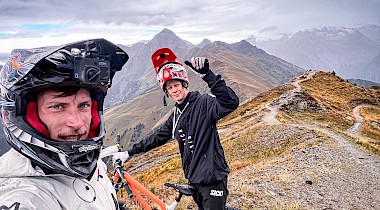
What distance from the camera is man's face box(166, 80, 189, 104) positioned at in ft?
17.4

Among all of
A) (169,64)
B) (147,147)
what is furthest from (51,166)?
(147,147)

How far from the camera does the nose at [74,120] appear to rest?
245 centimetres

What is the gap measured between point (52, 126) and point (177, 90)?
3093 mm

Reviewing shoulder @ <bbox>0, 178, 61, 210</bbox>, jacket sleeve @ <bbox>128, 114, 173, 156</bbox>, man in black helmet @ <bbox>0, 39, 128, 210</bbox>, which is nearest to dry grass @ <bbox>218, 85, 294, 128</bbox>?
jacket sleeve @ <bbox>128, 114, 173, 156</bbox>

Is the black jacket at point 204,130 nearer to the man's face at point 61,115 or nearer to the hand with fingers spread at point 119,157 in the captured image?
the hand with fingers spread at point 119,157

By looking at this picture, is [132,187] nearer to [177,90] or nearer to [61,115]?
[177,90]

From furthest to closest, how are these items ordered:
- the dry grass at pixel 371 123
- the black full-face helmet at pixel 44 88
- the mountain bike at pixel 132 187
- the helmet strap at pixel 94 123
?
the dry grass at pixel 371 123
the mountain bike at pixel 132 187
the helmet strap at pixel 94 123
the black full-face helmet at pixel 44 88

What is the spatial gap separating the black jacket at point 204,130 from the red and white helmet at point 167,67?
429 mm

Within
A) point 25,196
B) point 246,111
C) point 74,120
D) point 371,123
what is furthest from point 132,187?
point 246,111

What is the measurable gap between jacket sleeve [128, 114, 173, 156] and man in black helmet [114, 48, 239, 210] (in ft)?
1.30

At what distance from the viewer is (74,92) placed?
256 cm

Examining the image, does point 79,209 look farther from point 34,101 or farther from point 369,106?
point 369,106

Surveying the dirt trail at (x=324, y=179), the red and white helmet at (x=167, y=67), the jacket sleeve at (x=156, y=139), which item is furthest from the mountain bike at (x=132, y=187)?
the dirt trail at (x=324, y=179)

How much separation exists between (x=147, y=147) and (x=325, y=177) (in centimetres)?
1022
